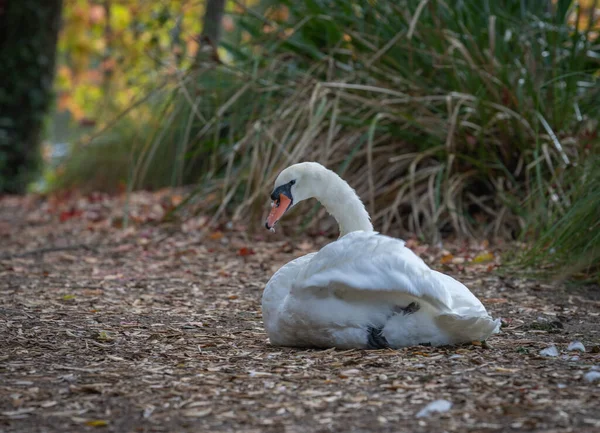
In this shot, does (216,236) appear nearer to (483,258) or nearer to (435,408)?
(483,258)

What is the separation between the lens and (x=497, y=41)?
6.13 m

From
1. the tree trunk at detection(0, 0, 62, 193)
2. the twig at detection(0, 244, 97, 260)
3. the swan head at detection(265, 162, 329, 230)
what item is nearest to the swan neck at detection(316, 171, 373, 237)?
the swan head at detection(265, 162, 329, 230)

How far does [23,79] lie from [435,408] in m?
9.86

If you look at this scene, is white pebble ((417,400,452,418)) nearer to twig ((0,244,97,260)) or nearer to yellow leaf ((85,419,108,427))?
yellow leaf ((85,419,108,427))

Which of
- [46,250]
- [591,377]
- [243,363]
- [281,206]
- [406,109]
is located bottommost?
[46,250]

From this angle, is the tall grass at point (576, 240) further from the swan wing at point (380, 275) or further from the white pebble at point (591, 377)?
the white pebble at point (591, 377)

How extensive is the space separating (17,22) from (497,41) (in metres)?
7.10

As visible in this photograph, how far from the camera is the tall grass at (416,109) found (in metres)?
5.65

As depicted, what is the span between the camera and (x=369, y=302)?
3.03m

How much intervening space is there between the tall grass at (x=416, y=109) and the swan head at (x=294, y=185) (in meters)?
1.90

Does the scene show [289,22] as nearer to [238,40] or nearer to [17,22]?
[238,40]

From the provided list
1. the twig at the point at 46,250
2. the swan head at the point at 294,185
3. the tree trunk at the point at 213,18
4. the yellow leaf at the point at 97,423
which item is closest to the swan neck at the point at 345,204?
the swan head at the point at 294,185

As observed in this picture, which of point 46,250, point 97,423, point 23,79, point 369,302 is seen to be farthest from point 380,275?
point 23,79

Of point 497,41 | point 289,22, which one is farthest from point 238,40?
point 497,41
